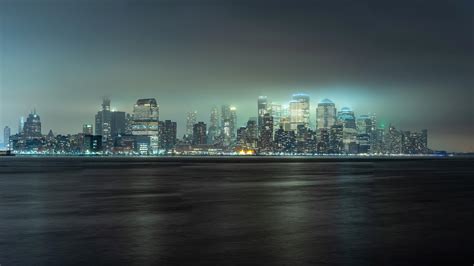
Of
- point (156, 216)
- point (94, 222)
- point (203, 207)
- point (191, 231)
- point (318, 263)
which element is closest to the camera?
point (318, 263)

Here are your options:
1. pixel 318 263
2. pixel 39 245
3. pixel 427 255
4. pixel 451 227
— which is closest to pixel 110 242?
pixel 39 245

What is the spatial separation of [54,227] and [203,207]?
1134cm

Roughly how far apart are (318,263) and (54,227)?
46.7ft

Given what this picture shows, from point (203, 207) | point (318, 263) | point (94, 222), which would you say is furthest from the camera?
point (203, 207)

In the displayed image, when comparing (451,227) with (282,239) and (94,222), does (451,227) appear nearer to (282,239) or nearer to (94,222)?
(282,239)

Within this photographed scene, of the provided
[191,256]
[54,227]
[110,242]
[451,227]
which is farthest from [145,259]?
[451,227]

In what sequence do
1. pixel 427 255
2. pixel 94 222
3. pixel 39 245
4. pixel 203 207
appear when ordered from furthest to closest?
1. pixel 203 207
2. pixel 94 222
3. pixel 39 245
4. pixel 427 255

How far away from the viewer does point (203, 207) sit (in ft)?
117

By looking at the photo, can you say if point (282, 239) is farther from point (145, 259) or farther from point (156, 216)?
point (156, 216)

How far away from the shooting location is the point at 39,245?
21.3 meters

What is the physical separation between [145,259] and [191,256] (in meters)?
1.61

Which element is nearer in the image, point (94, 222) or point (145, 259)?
point (145, 259)

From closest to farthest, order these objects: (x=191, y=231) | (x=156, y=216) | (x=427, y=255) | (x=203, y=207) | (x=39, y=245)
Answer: (x=427, y=255) → (x=39, y=245) → (x=191, y=231) → (x=156, y=216) → (x=203, y=207)

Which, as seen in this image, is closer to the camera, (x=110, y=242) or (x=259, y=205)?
(x=110, y=242)
